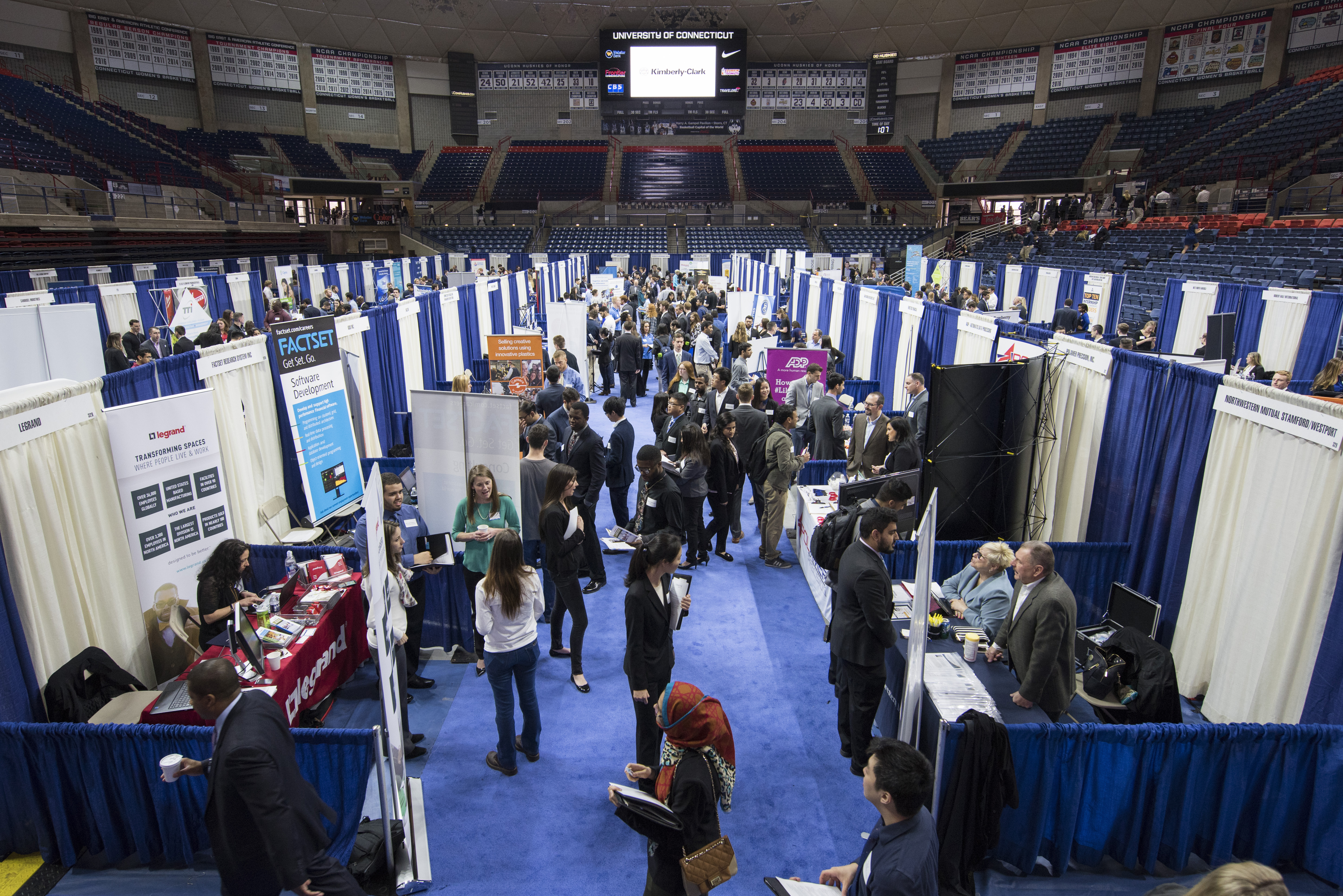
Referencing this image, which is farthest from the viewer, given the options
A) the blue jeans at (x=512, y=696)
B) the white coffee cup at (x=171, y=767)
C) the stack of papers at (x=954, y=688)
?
the blue jeans at (x=512, y=696)

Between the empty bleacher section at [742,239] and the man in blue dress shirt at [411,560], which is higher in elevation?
the empty bleacher section at [742,239]

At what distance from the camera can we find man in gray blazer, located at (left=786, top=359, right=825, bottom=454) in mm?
8594

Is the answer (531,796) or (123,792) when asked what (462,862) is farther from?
(123,792)

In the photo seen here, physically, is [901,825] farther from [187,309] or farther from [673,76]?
[673,76]

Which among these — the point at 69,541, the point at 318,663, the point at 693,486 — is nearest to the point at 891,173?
the point at 693,486

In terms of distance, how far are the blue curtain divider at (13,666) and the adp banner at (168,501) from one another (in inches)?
31.4

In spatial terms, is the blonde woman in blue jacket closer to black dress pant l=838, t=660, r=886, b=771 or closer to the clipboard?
black dress pant l=838, t=660, r=886, b=771

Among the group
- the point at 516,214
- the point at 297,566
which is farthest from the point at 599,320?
the point at 516,214

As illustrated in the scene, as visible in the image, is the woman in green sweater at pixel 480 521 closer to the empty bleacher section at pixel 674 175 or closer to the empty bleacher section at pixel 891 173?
the empty bleacher section at pixel 674 175

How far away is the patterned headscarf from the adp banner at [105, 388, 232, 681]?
346 centimetres

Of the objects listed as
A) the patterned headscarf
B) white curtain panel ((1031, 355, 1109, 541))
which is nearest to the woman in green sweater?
the patterned headscarf

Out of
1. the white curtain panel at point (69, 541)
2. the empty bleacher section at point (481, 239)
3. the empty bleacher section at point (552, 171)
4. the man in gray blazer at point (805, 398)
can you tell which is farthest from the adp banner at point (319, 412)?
the empty bleacher section at point (552, 171)

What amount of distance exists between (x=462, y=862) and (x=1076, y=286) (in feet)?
55.8

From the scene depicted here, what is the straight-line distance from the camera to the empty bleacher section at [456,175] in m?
34.2
